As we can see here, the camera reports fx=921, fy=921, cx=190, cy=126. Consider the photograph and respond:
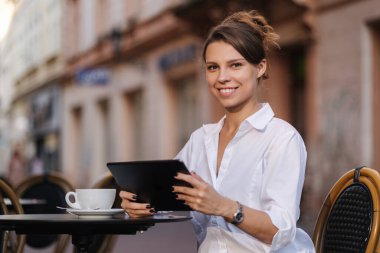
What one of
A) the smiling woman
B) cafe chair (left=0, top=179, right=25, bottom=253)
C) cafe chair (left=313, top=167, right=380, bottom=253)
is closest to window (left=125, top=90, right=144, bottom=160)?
cafe chair (left=0, top=179, right=25, bottom=253)

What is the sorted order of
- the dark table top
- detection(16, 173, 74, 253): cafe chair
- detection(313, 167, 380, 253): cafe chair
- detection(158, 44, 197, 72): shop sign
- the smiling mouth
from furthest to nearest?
detection(158, 44, 197, 72): shop sign
detection(16, 173, 74, 253): cafe chair
the smiling mouth
detection(313, 167, 380, 253): cafe chair
the dark table top

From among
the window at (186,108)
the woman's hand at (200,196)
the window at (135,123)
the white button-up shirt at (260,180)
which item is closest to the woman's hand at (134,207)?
the white button-up shirt at (260,180)

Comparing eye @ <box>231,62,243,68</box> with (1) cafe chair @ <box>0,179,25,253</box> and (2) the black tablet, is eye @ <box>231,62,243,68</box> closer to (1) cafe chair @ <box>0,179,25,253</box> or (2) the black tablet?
(2) the black tablet

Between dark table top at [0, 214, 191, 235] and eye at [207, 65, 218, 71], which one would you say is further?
eye at [207, 65, 218, 71]

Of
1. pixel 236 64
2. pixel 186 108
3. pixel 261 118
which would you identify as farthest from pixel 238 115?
pixel 186 108

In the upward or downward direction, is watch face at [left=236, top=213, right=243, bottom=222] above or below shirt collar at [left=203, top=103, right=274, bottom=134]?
below

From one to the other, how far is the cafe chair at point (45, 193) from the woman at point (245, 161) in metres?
2.44

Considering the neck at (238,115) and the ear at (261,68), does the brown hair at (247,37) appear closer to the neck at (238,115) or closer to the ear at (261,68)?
the ear at (261,68)

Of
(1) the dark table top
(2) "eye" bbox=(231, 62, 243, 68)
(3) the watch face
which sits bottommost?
(3) the watch face

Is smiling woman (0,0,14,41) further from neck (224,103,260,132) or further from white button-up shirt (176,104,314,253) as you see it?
white button-up shirt (176,104,314,253)

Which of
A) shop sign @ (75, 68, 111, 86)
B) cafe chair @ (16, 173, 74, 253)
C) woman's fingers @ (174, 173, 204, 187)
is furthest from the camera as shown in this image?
shop sign @ (75, 68, 111, 86)

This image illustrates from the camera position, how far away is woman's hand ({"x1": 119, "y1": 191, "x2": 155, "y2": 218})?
3428mm

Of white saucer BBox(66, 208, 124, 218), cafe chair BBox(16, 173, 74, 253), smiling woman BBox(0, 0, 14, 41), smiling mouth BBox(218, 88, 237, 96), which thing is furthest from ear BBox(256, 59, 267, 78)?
smiling woman BBox(0, 0, 14, 41)

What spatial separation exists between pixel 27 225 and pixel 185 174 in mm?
614
